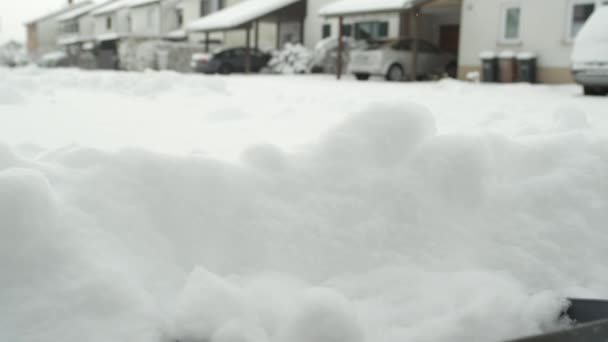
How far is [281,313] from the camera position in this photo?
185 centimetres

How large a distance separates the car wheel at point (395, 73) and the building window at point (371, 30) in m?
4.23

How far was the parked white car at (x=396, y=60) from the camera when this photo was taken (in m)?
18.1

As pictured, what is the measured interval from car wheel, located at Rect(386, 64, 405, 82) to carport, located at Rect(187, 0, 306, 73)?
308 inches

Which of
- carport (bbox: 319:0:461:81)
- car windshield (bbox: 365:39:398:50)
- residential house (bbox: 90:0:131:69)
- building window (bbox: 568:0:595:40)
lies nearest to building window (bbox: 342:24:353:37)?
carport (bbox: 319:0:461:81)

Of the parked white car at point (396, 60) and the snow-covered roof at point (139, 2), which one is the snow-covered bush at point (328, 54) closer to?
the parked white car at point (396, 60)

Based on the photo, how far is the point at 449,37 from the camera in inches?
878

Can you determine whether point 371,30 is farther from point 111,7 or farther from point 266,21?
point 111,7

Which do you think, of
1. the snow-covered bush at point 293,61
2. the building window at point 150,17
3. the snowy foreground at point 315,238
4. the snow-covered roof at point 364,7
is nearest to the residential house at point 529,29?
the snow-covered roof at point 364,7

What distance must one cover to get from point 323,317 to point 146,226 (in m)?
0.84

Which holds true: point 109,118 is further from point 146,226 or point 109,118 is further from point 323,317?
point 323,317

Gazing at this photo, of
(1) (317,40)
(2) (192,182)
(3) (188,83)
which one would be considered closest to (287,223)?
(2) (192,182)

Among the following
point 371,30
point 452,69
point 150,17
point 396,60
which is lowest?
point 452,69

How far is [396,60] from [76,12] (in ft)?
152

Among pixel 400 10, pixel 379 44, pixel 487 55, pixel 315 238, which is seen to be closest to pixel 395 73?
pixel 379 44
